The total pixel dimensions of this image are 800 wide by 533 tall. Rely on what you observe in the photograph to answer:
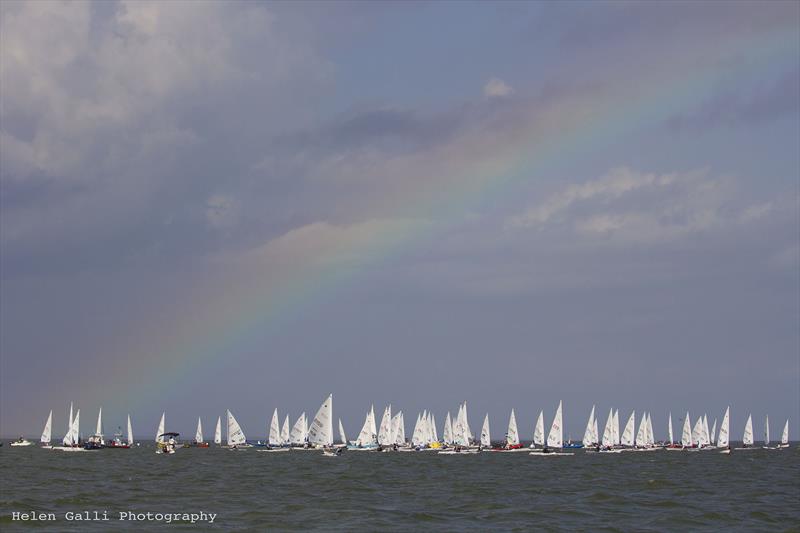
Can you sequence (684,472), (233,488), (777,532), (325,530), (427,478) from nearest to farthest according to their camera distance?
(325,530)
(777,532)
(233,488)
(427,478)
(684,472)

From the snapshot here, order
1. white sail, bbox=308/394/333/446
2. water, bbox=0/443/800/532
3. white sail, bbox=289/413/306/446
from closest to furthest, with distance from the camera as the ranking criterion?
water, bbox=0/443/800/532 → white sail, bbox=308/394/333/446 → white sail, bbox=289/413/306/446

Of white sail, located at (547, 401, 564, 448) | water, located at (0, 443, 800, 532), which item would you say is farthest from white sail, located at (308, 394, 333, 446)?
white sail, located at (547, 401, 564, 448)

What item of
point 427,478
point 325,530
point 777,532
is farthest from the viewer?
point 427,478

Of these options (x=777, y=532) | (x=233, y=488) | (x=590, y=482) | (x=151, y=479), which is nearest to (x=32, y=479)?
(x=151, y=479)

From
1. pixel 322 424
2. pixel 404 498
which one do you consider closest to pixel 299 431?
pixel 322 424

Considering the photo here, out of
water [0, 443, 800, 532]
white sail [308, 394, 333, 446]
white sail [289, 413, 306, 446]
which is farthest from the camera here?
white sail [289, 413, 306, 446]

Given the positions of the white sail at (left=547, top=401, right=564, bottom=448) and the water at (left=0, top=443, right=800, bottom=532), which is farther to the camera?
the white sail at (left=547, top=401, right=564, bottom=448)

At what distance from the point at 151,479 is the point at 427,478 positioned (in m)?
32.5

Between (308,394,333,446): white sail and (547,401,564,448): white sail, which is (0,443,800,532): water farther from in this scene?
(547,401,564,448): white sail

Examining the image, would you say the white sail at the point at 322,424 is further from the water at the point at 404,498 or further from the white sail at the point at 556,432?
the white sail at the point at 556,432

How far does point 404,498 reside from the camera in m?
81.9

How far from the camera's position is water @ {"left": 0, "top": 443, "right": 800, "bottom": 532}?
209ft

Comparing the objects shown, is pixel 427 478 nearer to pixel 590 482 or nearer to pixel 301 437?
pixel 590 482

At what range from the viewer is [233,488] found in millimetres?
89312
